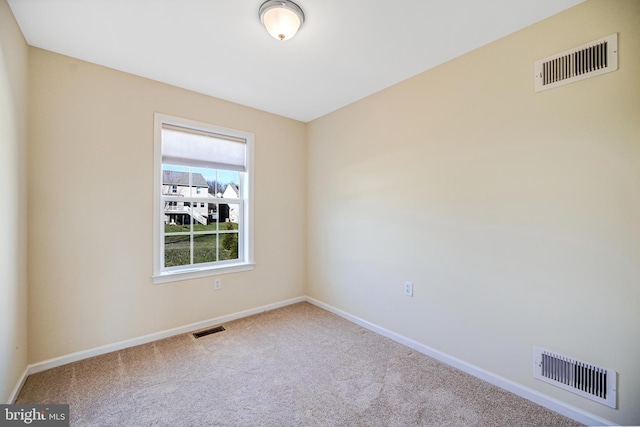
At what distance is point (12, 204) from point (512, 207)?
3425 mm

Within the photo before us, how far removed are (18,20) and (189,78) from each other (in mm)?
1104

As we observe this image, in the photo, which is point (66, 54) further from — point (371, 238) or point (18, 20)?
point (371, 238)

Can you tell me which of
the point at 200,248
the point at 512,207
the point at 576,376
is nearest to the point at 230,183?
the point at 200,248

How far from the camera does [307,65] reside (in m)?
2.38

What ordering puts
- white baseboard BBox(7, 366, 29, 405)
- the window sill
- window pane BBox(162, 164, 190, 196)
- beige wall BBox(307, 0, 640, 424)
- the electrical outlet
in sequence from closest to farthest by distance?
beige wall BBox(307, 0, 640, 424), white baseboard BBox(7, 366, 29, 405), the electrical outlet, the window sill, window pane BBox(162, 164, 190, 196)

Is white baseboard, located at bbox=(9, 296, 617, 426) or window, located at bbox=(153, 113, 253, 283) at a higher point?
window, located at bbox=(153, 113, 253, 283)

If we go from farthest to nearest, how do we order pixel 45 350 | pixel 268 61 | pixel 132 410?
pixel 268 61, pixel 45 350, pixel 132 410

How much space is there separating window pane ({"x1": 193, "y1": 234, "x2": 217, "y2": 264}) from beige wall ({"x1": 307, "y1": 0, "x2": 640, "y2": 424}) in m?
1.70

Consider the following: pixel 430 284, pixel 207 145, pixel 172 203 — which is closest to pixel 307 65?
pixel 207 145

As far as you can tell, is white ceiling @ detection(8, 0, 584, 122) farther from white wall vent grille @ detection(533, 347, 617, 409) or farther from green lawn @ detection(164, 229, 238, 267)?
white wall vent grille @ detection(533, 347, 617, 409)

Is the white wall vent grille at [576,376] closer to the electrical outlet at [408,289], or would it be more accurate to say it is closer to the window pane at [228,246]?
the electrical outlet at [408,289]

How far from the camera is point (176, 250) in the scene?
2.93 m

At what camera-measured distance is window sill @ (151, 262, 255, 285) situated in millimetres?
2699

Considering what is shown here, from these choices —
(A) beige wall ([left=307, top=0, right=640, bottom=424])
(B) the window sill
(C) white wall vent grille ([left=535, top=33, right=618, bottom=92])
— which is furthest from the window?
(C) white wall vent grille ([left=535, top=33, right=618, bottom=92])
